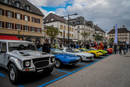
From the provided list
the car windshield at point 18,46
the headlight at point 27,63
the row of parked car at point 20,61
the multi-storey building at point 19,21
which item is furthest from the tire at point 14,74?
the multi-storey building at point 19,21

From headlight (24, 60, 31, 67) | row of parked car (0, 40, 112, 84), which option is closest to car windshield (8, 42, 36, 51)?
row of parked car (0, 40, 112, 84)

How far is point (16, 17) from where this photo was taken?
24.1 meters

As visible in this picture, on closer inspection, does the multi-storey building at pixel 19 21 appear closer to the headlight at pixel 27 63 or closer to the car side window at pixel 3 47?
the car side window at pixel 3 47

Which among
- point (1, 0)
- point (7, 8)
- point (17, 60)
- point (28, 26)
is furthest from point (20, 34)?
point (17, 60)

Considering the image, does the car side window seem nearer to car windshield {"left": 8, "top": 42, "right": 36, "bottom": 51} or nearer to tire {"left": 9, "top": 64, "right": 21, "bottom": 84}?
car windshield {"left": 8, "top": 42, "right": 36, "bottom": 51}

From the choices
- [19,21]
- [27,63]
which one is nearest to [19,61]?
[27,63]

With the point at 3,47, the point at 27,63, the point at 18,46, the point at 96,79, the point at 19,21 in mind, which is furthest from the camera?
the point at 19,21

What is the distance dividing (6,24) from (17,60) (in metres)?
22.3

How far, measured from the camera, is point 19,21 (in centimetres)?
2464

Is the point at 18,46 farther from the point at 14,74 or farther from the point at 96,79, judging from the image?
the point at 96,79

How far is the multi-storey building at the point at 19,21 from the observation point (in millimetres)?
21861

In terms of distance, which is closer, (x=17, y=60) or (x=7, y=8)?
(x=17, y=60)

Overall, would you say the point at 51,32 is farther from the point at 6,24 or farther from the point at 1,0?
the point at 1,0

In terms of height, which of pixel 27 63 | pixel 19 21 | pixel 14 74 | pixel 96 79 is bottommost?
pixel 96 79
